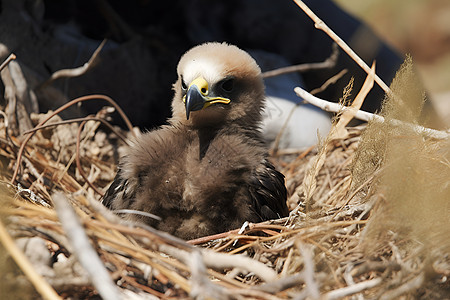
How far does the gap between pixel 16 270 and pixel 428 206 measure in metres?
1.64

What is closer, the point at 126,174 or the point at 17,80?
the point at 126,174

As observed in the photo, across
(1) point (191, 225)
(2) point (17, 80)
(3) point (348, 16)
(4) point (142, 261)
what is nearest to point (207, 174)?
(1) point (191, 225)

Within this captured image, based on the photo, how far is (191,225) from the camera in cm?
263

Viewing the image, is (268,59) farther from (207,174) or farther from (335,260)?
(335,260)

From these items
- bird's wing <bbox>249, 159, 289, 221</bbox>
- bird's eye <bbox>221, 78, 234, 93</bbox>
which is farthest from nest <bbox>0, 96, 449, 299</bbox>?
bird's eye <bbox>221, 78, 234, 93</bbox>

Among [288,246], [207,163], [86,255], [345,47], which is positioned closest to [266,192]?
[207,163]

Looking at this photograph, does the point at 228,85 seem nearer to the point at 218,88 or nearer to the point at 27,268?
the point at 218,88

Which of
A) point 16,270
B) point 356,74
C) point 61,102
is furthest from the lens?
point 356,74

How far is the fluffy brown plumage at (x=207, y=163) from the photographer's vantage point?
8.65ft

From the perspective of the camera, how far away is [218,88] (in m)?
2.99

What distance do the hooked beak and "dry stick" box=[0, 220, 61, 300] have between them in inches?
46.4

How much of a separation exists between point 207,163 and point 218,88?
1.64 feet

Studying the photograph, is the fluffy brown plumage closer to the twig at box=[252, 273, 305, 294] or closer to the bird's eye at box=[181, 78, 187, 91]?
the bird's eye at box=[181, 78, 187, 91]

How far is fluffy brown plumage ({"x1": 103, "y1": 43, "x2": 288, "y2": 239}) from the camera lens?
8.65ft
